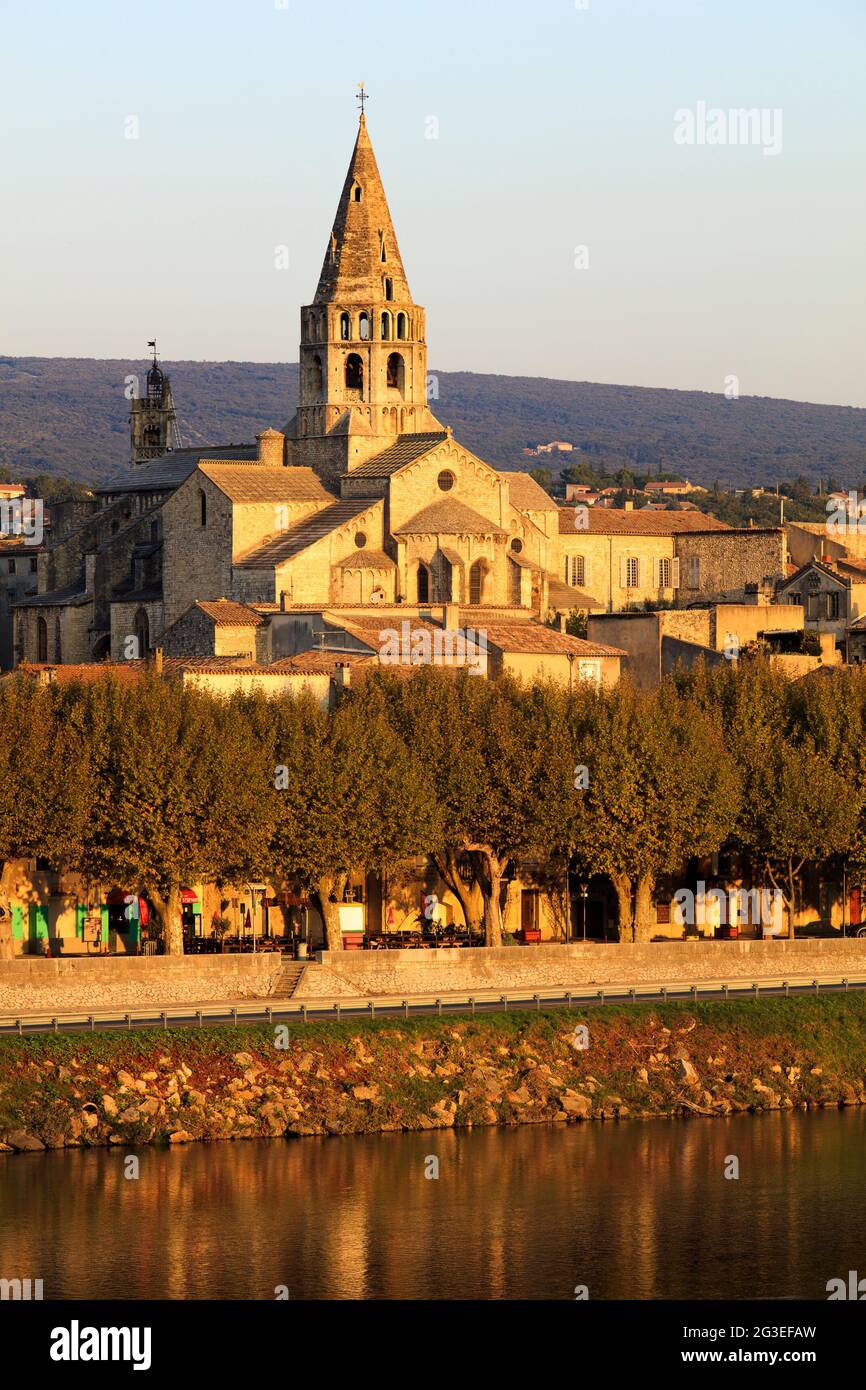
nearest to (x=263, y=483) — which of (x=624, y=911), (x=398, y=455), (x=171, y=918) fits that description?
(x=398, y=455)

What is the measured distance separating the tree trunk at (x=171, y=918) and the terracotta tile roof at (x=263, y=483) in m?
34.6

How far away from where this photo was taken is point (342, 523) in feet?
309

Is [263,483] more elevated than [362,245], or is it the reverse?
[362,245]

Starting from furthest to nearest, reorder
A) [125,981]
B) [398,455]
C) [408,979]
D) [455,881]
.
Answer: [398,455]
[455,881]
[408,979]
[125,981]

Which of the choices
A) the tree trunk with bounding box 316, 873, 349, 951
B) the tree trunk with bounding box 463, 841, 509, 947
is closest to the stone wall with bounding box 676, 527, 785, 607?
the tree trunk with bounding box 463, 841, 509, 947

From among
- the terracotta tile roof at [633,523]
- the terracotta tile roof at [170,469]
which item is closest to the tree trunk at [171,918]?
the terracotta tile roof at [170,469]

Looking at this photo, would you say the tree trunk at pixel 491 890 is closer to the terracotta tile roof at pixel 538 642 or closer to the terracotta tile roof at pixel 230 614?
the terracotta tile roof at pixel 538 642

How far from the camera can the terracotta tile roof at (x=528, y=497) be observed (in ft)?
363

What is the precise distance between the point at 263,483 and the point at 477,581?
8.49 metres

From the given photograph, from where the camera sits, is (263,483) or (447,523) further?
(263,483)

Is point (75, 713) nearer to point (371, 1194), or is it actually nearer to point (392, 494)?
point (371, 1194)

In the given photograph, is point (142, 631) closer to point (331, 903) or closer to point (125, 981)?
point (331, 903)
